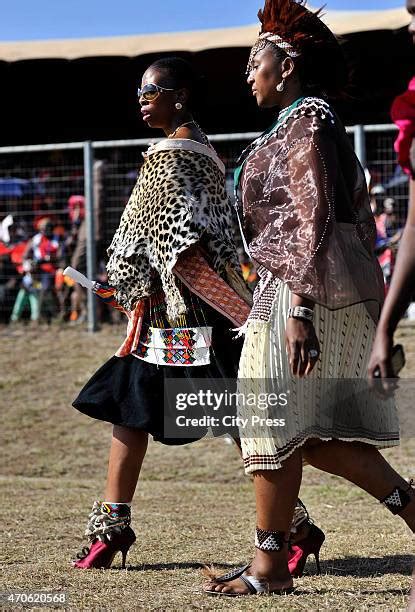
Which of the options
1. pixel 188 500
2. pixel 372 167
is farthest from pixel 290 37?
pixel 372 167

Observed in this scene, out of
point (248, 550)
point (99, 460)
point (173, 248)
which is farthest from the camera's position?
point (99, 460)

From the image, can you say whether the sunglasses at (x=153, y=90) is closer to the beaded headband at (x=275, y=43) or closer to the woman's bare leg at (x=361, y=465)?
the beaded headband at (x=275, y=43)

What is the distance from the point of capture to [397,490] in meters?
4.05

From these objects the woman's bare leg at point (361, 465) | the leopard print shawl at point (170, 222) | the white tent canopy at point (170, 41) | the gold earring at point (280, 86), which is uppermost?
the white tent canopy at point (170, 41)

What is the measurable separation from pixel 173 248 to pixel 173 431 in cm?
79

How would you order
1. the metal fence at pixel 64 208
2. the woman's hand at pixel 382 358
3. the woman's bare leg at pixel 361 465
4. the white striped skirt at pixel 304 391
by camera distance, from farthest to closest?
the metal fence at pixel 64 208
the woman's bare leg at pixel 361 465
the white striped skirt at pixel 304 391
the woman's hand at pixel 382 358

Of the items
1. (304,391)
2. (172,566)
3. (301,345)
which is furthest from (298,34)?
(172,566)

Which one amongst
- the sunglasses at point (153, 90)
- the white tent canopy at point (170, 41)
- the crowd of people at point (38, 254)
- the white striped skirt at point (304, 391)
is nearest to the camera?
the white striped skirt at point (304, 391)

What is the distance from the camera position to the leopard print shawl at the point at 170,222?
15.3 ft

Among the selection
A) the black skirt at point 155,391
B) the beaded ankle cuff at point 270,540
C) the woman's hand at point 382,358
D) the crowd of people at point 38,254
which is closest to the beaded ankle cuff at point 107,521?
the black skirt at point 155,391

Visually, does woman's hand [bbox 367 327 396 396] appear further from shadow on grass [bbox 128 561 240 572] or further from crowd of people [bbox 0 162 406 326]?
crowd of people [bbox 0 162 406 326]

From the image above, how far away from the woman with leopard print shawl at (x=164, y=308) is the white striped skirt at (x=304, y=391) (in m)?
0.68

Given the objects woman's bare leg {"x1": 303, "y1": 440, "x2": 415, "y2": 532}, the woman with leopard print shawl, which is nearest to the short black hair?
the woman with leopard print shawl

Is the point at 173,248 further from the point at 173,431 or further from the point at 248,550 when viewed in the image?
the point at 248,550
